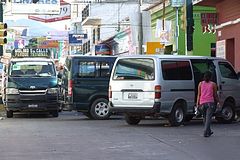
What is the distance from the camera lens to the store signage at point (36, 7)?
39.1 meters

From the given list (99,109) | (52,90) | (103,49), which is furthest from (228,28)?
(103,49)

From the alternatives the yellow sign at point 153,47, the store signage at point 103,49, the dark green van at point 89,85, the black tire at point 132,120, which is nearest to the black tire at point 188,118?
the black tire at point 132,120

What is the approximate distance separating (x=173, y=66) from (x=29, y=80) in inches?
258

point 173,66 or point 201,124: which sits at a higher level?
point 173,66

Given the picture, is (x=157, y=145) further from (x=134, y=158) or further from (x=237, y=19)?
(x=237, y=19)

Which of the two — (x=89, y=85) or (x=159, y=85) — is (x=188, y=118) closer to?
(x=159, y=85)

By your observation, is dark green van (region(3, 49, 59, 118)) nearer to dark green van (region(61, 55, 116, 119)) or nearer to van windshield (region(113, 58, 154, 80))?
dark green van (region(61, 55, 116, 119))

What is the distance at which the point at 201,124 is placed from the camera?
59.3ft

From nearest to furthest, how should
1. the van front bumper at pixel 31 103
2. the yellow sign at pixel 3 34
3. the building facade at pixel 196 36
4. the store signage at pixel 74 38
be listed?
the van front bumper at pixel 31 103, the yellow sign at pixel 3 34, the building facade at pixel 196 36, the store signage at pixel 74 38

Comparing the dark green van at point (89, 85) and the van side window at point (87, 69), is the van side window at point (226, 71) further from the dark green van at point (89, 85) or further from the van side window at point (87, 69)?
the van side window at point (87, 69)

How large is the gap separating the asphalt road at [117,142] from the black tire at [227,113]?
A: 288mm

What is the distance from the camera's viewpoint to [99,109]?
20.4 metres

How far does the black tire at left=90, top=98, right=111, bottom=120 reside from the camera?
66.6 ft

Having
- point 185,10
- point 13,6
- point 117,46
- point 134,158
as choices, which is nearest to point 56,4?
point 13,6
